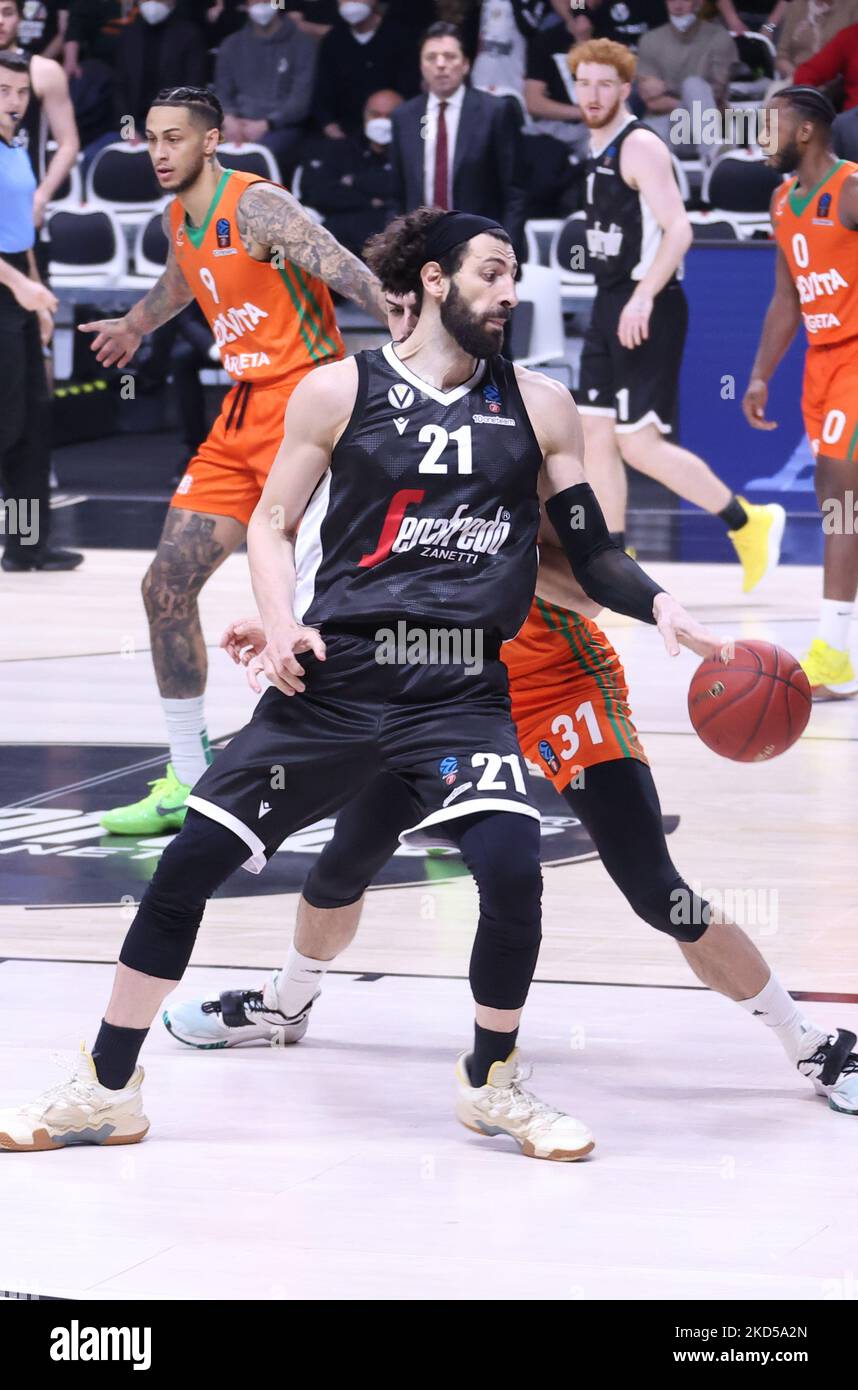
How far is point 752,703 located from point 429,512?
0.83 m

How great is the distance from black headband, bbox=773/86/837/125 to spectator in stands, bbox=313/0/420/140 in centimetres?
753

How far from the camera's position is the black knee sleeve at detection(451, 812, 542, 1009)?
3988 millimetres

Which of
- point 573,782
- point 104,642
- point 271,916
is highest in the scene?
point 573,782

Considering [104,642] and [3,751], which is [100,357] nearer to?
[3,751]

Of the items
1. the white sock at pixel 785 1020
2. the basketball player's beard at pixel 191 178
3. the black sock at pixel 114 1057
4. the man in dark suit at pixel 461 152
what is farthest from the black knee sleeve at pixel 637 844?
the man in dark suit at pixel 461 152

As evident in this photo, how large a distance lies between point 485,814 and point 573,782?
43 centimetres

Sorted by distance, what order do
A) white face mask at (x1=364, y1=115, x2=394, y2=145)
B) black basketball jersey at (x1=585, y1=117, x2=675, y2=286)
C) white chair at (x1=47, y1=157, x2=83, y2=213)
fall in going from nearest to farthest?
black basketball jersey at (x1=585, y1=117, x2=675, y2=286), white face mask at (x1=364, y1=115, x2=394, y2=145), white chair at (x1=47, y1=157, x2=83, y2=213)

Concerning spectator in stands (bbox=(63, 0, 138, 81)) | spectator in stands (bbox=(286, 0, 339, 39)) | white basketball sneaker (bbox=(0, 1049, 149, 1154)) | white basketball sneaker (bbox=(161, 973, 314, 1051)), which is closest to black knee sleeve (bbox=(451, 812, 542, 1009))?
white basketball sneaker (bbox=(0, 1049, 149, 1154))

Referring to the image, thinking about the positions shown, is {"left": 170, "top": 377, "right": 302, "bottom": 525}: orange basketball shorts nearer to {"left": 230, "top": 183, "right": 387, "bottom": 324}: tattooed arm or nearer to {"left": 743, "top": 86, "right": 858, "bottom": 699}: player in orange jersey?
{"left": 230, "top": 183, "right": 387, "bottom": 324}: tattooed arm

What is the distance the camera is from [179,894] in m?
4.05

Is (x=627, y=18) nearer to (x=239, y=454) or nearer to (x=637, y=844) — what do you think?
(x=239, y=454)

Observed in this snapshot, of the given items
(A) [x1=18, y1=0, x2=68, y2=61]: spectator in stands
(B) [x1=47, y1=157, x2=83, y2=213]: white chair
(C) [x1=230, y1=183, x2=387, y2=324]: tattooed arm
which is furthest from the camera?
(A) [x1=18, y1=0, x2=68, y2=61]: spectator in stands
